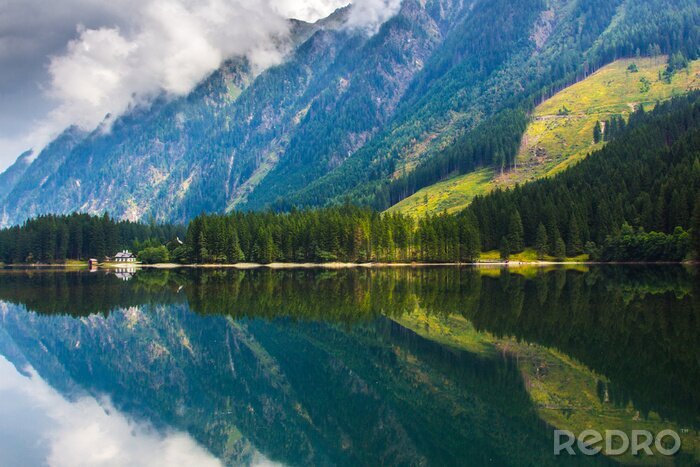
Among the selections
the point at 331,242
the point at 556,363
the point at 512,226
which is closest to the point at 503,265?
the point at 512,226

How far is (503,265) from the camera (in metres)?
166

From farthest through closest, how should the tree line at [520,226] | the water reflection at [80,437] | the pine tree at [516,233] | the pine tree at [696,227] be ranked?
the pine tree at [516,233] → the tree line at [520,226] → the pine tree at [696,227] → the water reflection at [80,437]

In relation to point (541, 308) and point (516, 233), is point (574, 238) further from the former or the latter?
point (541, 308)

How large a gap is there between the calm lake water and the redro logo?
478mm

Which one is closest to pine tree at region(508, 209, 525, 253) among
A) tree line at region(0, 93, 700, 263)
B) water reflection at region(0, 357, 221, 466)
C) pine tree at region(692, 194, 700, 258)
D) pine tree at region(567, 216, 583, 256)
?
tree line at region(0, 93, 700, 263)

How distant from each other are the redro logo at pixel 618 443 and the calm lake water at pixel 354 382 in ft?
1.57

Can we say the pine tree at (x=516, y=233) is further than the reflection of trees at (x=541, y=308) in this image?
Yes

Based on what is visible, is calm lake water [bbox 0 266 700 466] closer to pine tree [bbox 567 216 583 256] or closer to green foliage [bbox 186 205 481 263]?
pine tree [bbox 567 216 583 256]

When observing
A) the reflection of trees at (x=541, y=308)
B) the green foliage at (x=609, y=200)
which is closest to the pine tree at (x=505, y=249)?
the green foliage at (x=609, y=200)

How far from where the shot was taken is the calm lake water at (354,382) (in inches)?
1038

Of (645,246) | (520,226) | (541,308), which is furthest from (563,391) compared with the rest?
(520,226)

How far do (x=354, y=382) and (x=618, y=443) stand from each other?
17.7 meters

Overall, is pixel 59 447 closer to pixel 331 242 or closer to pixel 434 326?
pixel 434 326

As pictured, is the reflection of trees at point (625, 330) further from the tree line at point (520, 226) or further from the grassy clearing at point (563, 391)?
the tree line at point (520, 226)
